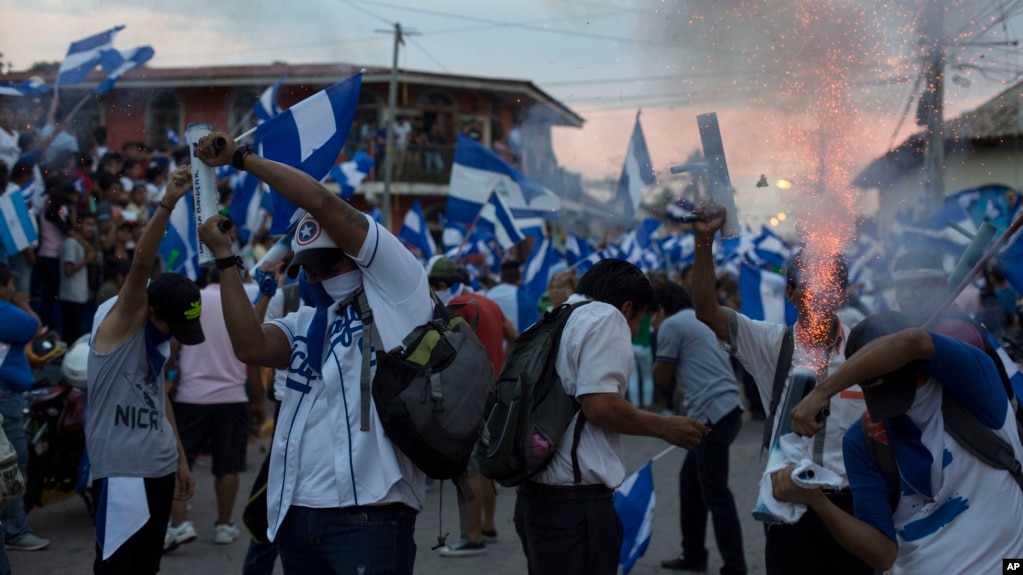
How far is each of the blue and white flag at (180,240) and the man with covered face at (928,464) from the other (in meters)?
6.40

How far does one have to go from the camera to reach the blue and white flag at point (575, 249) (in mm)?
15257

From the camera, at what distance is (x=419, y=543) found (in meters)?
7.51

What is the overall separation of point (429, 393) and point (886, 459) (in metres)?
1.44

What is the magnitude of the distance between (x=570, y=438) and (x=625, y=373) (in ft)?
1.10

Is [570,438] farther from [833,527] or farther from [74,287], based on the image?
[74,287]

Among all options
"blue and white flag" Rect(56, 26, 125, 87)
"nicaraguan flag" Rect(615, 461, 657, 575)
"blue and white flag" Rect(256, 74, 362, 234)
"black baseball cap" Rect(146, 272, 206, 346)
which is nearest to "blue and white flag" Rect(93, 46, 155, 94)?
"blue and white flag" Rect(56, 26, 125, 87)

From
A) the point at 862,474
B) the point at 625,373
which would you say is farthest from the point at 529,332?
the point at 862,474

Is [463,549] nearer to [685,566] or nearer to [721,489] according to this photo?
[685,566]

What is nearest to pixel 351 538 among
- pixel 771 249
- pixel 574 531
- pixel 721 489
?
pixel 574 531

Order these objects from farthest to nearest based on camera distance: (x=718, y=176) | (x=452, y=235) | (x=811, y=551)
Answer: (x=452, y=235) → (x=811, y=551) → (x=718, y=176)

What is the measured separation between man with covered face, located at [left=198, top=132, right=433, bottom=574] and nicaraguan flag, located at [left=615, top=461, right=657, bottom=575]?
3.26 meters

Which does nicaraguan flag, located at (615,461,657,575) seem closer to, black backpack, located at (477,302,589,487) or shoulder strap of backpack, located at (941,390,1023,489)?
black backpack, located at (477,302,589,487)

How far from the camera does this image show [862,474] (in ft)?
10.3

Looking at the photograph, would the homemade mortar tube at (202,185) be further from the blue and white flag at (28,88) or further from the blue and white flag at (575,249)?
the blue and white flag at (575,249)
